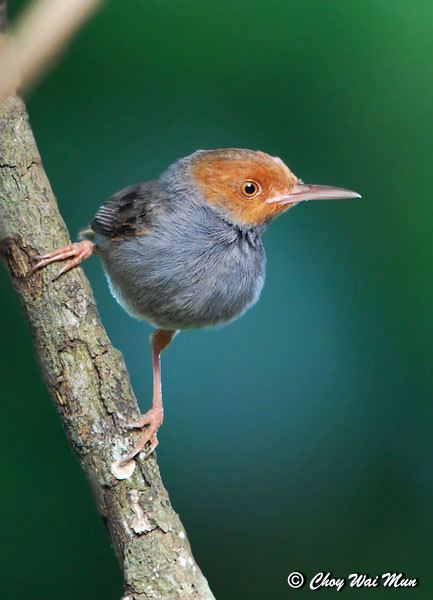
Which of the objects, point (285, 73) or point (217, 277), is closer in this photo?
point (217, 277)

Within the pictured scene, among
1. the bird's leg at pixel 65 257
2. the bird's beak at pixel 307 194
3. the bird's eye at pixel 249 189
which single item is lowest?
the bird's leg at pixel 65 257

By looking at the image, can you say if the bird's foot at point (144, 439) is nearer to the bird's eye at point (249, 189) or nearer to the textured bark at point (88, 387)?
the textured bark at point (88, 387)

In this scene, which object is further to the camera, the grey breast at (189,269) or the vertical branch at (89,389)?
the grey breast at (189,269)

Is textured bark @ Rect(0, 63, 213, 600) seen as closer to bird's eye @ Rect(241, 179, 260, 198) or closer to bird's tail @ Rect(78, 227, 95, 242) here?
bird's eye @ Rect(241, 179, 260, 198)

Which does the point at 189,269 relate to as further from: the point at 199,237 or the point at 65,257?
the point at 65,257

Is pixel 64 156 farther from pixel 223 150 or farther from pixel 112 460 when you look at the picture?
pixel 112 460

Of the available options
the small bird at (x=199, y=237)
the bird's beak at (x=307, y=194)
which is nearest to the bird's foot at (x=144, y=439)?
the small bird at (x=199, y=237)

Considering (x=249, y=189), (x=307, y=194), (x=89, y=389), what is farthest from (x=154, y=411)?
(x=307, y=194)

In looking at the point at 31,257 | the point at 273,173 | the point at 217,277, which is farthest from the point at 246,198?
the point at 31,257
